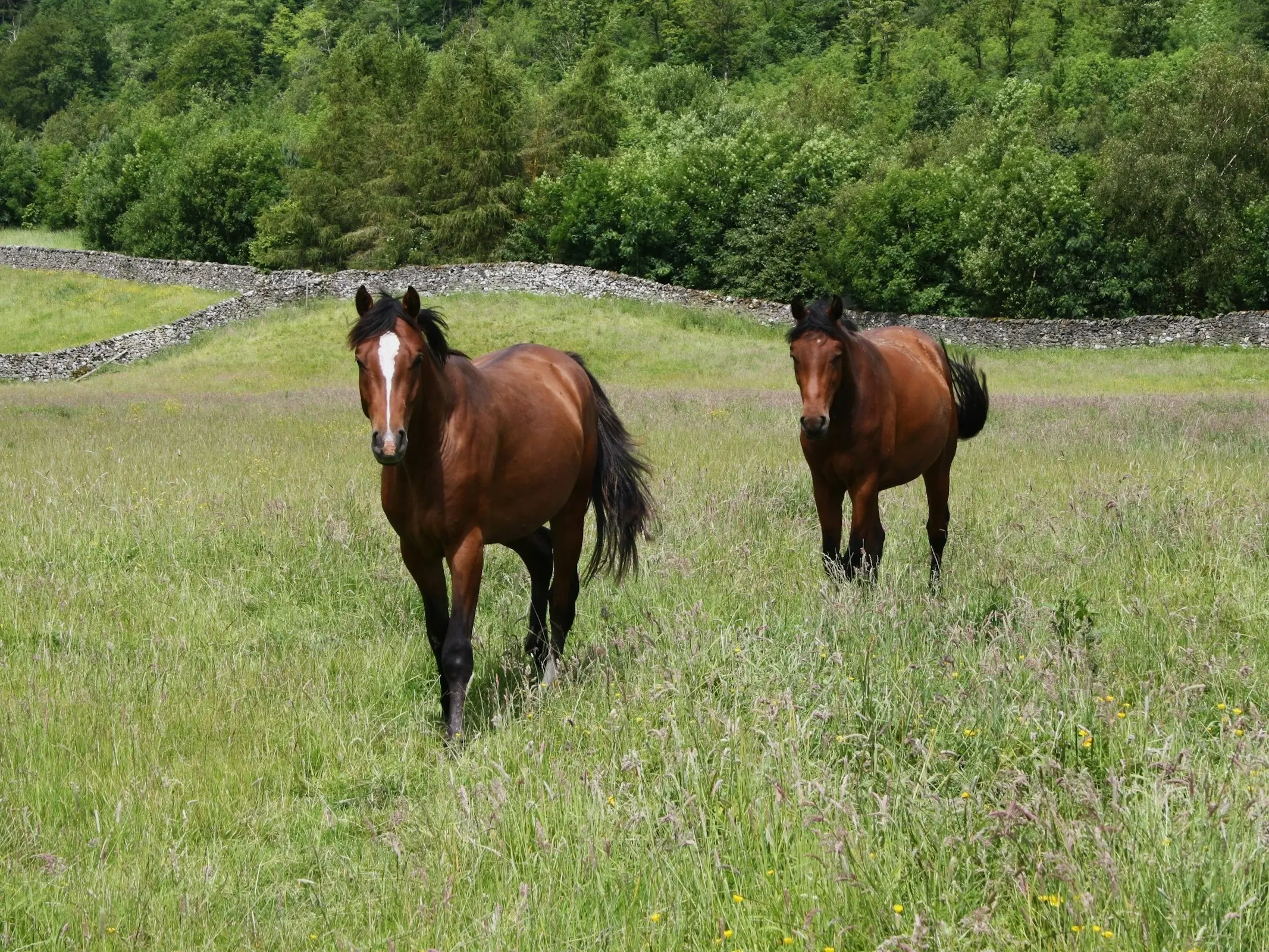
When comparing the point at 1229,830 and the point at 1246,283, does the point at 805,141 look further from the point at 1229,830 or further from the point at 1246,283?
the point at 1229,830

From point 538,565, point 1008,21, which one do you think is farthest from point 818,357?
point 1008,21

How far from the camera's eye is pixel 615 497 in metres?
Result: 7.03

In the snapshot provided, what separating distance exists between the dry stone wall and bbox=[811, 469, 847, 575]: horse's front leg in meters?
29.2

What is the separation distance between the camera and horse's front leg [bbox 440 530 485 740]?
5.30m

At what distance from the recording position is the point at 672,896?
333 cm

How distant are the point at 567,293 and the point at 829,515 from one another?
116ft

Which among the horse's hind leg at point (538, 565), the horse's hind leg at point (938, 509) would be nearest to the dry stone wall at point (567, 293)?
the horse's hind leg at point (938, 509)

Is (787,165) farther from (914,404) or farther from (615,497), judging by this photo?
(615,497)

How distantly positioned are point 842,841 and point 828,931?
293mm

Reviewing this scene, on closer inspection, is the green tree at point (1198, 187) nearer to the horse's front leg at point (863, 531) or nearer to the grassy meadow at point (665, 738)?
the grassy meadow at point (665, 738)

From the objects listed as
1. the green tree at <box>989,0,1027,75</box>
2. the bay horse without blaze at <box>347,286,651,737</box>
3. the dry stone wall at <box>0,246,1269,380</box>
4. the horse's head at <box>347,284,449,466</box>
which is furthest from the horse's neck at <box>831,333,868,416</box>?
the green tree at <box>989,0,1027,75</box>

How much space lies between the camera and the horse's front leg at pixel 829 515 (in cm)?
757

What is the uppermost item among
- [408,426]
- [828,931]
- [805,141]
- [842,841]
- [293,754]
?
[805,141]

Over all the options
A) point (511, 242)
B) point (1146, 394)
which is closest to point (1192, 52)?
point (511, 242)
